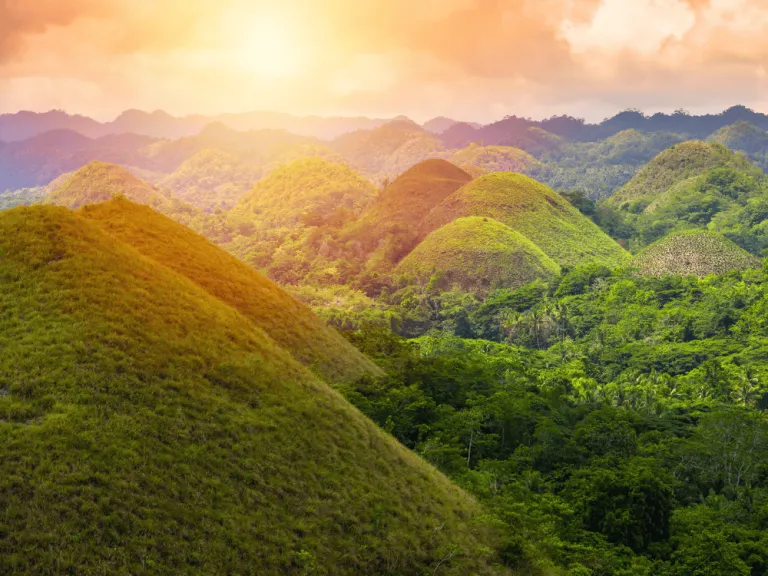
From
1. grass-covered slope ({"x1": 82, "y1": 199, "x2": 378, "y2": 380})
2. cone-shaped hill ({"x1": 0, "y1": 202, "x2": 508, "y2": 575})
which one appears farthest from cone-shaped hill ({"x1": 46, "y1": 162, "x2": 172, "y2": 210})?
cone-shaped hill ({"x1": 0, "y1": 202, "x2": 508, "y2": 575})

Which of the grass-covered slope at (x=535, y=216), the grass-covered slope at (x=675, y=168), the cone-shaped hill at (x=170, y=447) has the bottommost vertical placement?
the cone-shaped hill at (x=170, y=447)

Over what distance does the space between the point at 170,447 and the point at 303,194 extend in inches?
5664

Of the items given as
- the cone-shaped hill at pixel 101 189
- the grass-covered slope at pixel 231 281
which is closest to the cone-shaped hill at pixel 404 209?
the cone-shaped hill at pixel 101 189

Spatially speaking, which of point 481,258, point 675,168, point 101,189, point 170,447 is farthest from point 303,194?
point 170,447

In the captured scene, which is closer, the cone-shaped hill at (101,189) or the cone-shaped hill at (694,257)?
the cone-shaped hill at (694,257)

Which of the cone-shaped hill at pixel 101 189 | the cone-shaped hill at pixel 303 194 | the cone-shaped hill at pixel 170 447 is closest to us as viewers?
the cone-shaped hill at pixel 170 447

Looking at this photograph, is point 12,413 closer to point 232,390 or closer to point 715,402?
point 232,390

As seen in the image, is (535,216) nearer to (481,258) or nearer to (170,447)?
(481,258)

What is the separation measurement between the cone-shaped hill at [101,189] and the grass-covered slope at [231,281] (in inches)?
4746

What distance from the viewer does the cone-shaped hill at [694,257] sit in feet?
243

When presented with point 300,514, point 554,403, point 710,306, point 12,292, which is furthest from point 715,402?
point 12,292

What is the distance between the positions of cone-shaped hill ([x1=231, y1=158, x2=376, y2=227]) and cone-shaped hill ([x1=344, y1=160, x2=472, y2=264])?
2109 centimetres

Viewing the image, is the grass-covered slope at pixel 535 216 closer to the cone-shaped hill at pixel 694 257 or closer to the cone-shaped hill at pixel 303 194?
the cone-shaped hill at pixel 694 257

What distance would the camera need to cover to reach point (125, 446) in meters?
14.0
